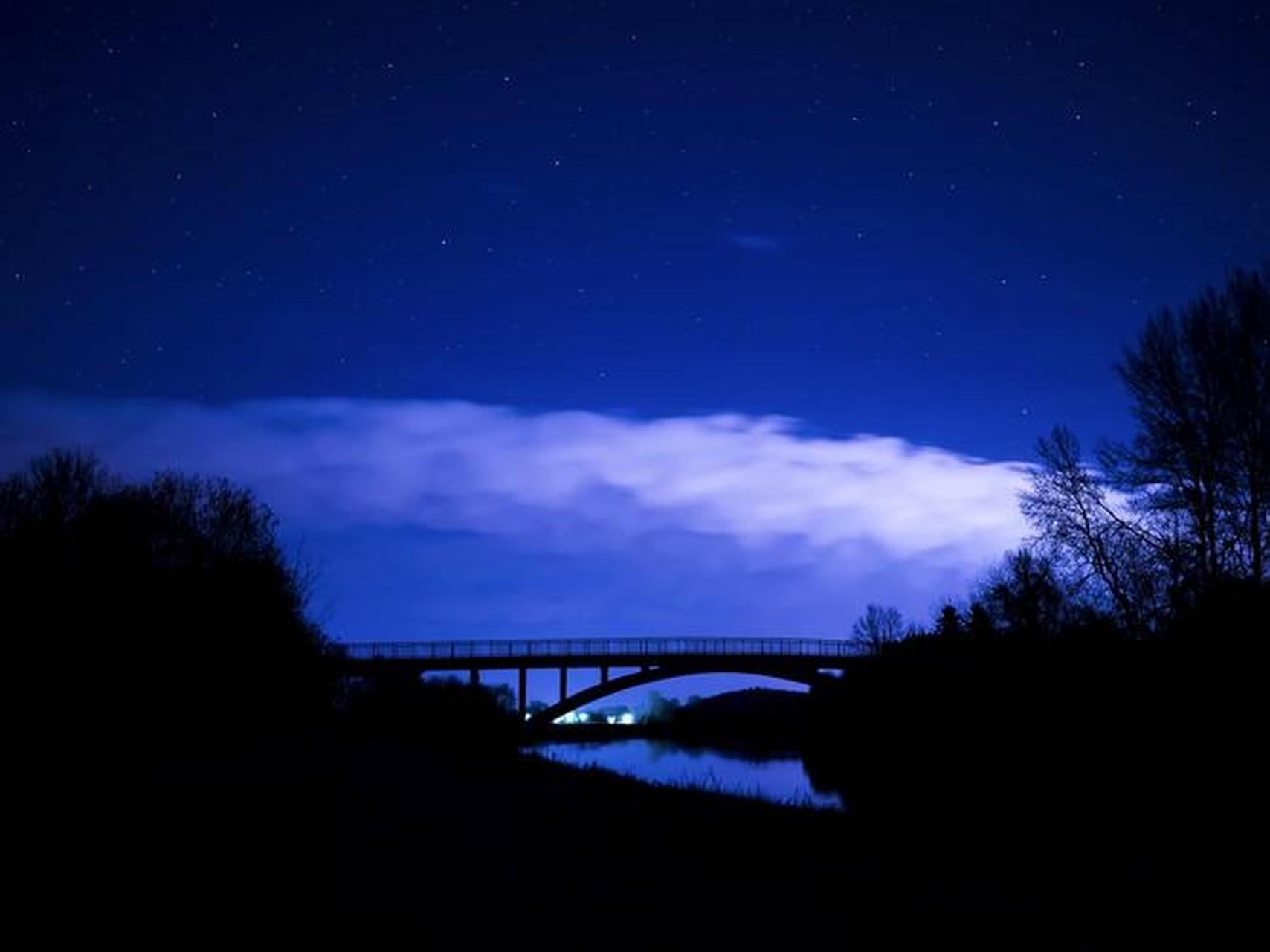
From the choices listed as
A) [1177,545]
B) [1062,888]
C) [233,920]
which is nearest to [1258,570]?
[1177,545]

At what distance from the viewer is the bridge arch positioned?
57.8 meters

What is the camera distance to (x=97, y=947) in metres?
5.34

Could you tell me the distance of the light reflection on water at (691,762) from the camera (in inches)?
1419

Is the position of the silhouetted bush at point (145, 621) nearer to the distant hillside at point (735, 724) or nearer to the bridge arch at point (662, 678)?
the bridge arch at point (662, 678)

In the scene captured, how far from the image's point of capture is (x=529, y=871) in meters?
7.89

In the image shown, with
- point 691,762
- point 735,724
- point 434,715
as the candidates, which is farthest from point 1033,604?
point 735,724

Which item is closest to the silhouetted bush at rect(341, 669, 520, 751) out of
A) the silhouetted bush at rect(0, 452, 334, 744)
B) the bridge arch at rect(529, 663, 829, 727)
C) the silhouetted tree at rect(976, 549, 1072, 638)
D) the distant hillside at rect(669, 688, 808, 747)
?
the silhouetted bush at rect(0, 452, 334, 744)

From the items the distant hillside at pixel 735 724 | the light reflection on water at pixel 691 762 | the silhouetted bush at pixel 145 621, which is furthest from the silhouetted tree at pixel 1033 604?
the distant hillside at pixel 735 724

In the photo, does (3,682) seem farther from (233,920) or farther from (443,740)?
(233,920)

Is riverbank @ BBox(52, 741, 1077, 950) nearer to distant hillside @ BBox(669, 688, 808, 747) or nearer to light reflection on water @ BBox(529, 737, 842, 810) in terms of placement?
light reflection on water @ BBox(529, 737, 842, 810)

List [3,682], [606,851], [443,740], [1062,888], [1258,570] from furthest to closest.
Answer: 1. [443,740]
2. [1258,570]
3. [3,682]
4. [606,851]
5. [1062,888]

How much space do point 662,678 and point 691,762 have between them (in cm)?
610

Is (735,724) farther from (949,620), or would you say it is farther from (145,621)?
(145,621)

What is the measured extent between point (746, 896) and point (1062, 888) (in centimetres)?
292
